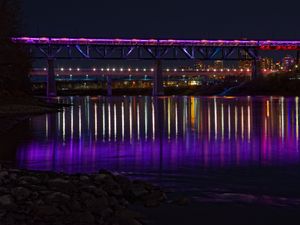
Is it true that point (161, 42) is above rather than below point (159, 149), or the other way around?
above

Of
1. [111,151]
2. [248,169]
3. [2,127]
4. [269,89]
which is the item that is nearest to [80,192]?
[248,169]

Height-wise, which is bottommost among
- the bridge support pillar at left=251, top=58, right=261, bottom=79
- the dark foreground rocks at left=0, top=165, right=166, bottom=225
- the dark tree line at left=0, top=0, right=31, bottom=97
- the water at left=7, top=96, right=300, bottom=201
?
the dark foreground rocks at left=0, top=165, right=166, bottom=225

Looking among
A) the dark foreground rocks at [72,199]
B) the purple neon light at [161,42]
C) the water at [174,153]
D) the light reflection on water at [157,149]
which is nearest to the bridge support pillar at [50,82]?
the purple neon light at [161,42]

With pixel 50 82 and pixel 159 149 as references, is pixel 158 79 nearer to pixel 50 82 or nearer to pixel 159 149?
pixel 50 82

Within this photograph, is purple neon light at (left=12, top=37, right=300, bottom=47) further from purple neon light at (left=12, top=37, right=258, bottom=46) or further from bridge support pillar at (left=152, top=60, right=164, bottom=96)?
bridge support pillar at (left=152, top=60, right=164, bottom=96)

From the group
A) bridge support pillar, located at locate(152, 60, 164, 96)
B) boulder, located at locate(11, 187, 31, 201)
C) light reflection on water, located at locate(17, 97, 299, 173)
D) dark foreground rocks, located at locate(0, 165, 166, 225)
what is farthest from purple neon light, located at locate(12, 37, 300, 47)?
boulder, located at locate(11, 187, 31, 201)

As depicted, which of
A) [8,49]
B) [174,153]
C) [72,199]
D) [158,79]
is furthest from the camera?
[158,79]

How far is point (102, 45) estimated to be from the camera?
182 metres

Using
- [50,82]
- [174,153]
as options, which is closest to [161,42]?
[50,82]

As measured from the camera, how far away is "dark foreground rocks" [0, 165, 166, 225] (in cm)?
1184

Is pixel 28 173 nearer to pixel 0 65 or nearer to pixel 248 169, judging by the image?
pixel 248 169

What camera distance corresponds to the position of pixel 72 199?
42.9 feet

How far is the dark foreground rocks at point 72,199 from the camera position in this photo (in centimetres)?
1184

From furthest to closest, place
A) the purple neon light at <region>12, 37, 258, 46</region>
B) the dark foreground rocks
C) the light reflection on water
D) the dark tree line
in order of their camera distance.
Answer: the purple neon light at <region>12, 37, 258, 46</region> → the dark tree line → the light reflection on water → the dark foreground rocks
